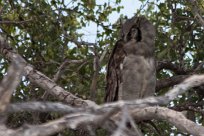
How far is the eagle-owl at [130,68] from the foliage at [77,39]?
127 mm

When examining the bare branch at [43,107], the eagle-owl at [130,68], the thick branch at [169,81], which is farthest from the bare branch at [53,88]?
the bare branch at [43,107]

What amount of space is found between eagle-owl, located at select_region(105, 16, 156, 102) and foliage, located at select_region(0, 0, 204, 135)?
127 mm

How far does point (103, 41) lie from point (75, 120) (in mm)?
3471

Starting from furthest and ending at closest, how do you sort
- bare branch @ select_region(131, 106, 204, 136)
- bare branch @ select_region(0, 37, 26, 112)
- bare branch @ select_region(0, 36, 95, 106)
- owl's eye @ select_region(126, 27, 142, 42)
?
owl's eye @ select_region(126, 27, 142, 42), bare branch @ select_region(0, 36, 95, 106), bare branch @ select_region(131, 106, 204, 136), bare branch @ select_region(0, 37, 26, 112)

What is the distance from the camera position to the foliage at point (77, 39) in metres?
4.32

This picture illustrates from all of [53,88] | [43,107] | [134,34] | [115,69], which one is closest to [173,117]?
[53,88]

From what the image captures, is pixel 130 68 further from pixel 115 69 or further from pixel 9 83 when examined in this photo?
pixel 9 83

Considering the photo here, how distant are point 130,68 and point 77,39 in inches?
21.9

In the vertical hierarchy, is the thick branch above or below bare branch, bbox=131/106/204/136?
above

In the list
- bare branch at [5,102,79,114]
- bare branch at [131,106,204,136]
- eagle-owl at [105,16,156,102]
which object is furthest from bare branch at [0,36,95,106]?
bare branch at [5,102,79,114]

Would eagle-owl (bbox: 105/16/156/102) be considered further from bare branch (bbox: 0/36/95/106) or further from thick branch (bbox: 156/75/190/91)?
bare branch (bbox: 0/36/95/106)

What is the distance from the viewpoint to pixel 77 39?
4.66 meters

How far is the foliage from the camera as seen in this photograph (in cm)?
432

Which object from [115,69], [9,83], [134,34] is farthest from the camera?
[134,34]
